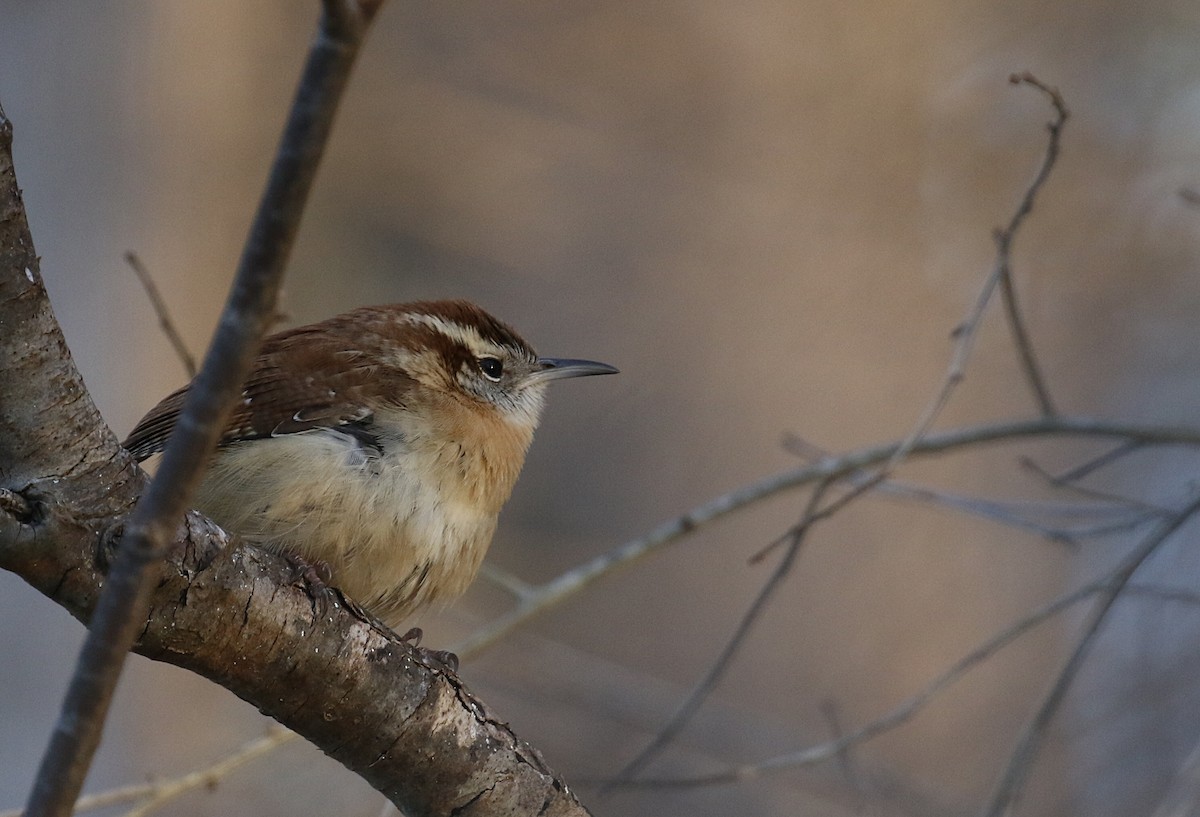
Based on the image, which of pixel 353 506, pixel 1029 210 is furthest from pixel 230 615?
pixel 1029 210

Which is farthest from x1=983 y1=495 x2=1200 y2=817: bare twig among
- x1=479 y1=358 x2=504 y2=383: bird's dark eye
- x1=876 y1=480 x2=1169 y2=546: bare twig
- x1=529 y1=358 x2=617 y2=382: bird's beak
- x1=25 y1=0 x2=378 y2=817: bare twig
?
x1=25 y1=0 x2=378 y2=817: bare twig

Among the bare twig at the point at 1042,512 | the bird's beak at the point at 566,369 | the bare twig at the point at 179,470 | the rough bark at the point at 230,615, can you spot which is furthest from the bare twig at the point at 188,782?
the bare twig at the point at 1042,512

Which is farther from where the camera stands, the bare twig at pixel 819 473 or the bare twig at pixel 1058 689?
the bare twig at pixel 819 473

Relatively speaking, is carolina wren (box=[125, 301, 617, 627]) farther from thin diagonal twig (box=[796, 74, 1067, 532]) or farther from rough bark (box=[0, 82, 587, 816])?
thin diagonal twig (box=[796, 74, 1067, 532])

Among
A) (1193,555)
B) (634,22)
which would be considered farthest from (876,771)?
(634,22)

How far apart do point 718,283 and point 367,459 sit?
513cm

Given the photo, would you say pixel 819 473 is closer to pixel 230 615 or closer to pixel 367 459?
pixel 367 459

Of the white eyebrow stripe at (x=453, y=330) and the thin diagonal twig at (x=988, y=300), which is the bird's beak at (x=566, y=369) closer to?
the white eyebrow stripe at (x=453, y=330)

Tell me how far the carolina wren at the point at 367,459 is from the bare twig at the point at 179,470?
1.65 meters

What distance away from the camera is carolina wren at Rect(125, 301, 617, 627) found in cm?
320

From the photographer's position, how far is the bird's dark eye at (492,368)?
4.23 meters

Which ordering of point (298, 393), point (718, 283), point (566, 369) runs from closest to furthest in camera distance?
point (298, 393) → point (566, 369) → point (718, 283)

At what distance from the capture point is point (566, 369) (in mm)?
4613

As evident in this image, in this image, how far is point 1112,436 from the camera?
165 inches
